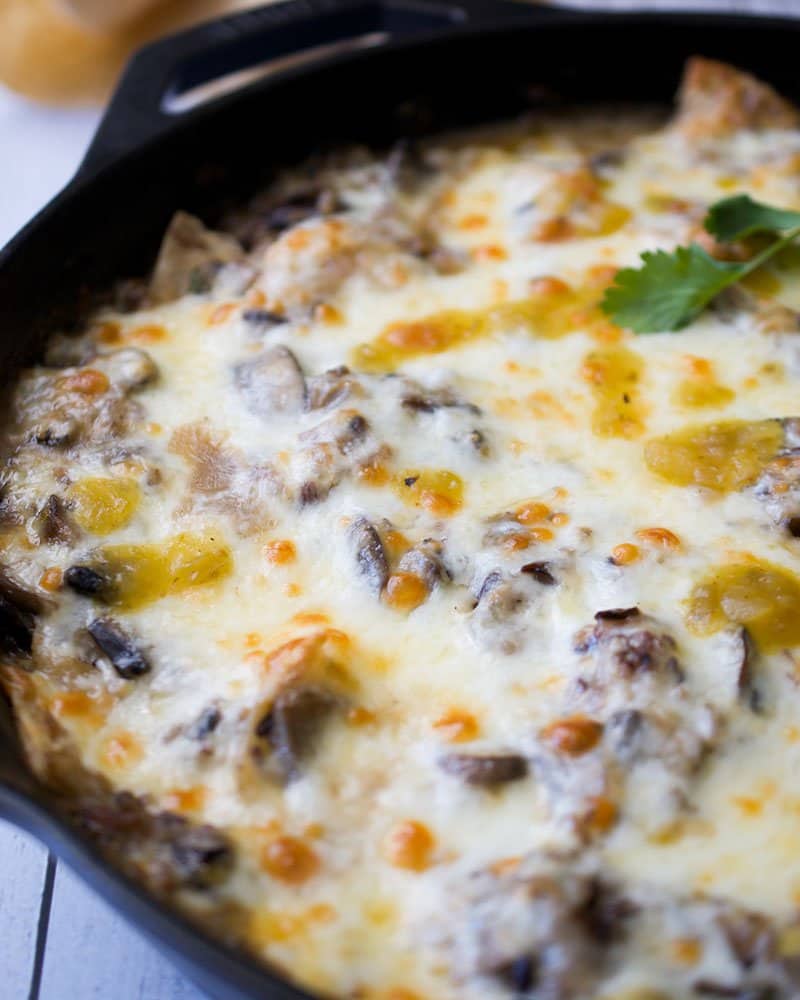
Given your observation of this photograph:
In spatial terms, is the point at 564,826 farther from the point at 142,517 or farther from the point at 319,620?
the point at 142,517

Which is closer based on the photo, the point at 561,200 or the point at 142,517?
the point at 142,517

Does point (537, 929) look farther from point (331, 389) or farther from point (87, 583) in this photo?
point (331, 389)

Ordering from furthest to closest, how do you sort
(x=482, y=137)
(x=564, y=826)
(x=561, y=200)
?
1. (x=482, y=137)
2. (x=561, y=200)
3. (x=564, y=826)

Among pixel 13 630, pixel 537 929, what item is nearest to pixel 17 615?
pixel 13 630

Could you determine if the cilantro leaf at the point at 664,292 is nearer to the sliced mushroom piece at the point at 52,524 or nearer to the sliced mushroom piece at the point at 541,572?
the sliced mushroom piece at the point at 541,572

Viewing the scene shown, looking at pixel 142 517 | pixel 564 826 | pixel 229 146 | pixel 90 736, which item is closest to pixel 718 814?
pixel 564 826


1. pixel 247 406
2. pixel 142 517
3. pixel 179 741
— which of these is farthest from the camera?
pixel 247 406
